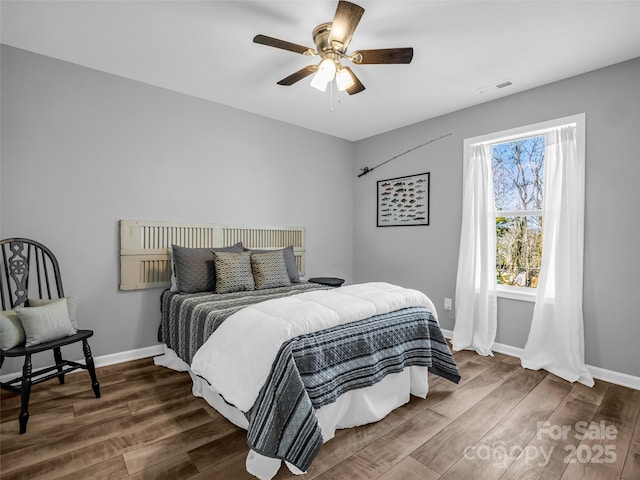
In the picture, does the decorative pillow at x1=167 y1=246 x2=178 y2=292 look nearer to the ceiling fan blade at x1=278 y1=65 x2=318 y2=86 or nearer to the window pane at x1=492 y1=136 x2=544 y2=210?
the ceiling fan blade at x1=278 y1=65 x2=318 y2=86

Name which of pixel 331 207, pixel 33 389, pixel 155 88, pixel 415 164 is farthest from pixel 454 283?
pixel 33 389

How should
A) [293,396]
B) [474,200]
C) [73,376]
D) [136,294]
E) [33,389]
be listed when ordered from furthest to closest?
[474,200] < [136,294] < [73,376] < [33,389] < [293,396]

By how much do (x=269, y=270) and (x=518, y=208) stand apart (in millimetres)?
2600

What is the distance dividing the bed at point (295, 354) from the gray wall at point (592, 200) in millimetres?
1436

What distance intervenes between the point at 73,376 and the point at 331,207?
3360 mm

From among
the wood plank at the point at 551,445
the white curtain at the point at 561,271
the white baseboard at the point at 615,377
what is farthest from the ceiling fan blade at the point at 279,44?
the white baseboard at the point at 615,377

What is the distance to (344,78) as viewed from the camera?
2.33 metres

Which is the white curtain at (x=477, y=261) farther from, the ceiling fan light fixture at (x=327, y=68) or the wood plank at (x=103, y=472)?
the wood plank at (x=103, y=472)

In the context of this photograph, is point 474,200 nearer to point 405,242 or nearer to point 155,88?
point 405,242

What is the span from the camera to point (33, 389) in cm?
253

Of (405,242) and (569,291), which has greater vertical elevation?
(405,242)

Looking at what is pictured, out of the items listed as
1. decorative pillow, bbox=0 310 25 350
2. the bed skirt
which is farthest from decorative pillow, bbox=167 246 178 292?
decorative pillow, bbox=0 310 25 350

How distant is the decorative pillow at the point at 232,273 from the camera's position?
2.94 m

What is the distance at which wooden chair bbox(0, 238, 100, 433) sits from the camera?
229 cm
